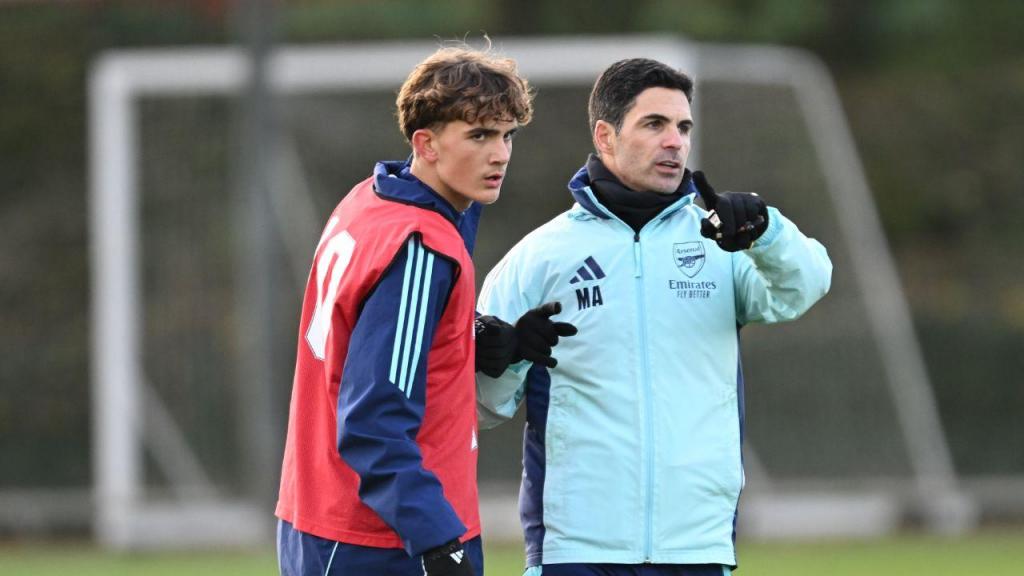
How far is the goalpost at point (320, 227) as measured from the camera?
12.4 m

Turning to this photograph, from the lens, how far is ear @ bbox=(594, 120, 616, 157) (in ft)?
14.1

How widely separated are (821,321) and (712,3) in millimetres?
7055

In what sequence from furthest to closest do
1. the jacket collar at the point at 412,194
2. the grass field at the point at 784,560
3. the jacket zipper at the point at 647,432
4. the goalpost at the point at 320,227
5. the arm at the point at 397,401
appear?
the goalpost at the point at 320,227
the grass field at the point at 784,560
the jacket zipper at the point at 647,432
the jacket collar at the point at 412,194
the arm at the point at 397,401

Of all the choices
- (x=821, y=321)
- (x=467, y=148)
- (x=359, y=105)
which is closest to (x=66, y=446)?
(x=359, y=105)

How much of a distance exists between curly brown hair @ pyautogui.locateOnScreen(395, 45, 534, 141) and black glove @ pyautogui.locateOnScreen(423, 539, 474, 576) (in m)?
0.89

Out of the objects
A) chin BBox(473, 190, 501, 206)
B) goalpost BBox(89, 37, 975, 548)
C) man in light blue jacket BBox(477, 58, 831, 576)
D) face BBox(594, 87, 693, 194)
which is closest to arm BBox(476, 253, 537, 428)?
man in light blue jacket BBox(477, 58, 831, 576)

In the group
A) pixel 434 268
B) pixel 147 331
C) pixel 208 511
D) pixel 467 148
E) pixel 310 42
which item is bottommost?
pixel 434 268

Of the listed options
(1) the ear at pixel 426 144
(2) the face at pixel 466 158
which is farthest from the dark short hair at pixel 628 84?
(1) the ear at pixel 426 144

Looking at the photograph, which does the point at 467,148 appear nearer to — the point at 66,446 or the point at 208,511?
the point at 208,511

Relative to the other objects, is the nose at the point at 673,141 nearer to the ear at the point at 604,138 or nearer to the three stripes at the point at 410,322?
the ear at the point at 604,138

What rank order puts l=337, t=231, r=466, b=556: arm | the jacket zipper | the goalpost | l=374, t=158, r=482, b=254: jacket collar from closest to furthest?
l=337, t=231, r=466, b=556: arm
l=374, t=158, r=482, b=254: jacket collar
the jacket zipper
the goalpost

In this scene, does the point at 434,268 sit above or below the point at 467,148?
below

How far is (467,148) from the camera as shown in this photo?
12.4 feet

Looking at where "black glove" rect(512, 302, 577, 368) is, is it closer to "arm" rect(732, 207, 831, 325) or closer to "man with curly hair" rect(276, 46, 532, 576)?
"man with curly hair" rect(276, 46, 532, 576)
